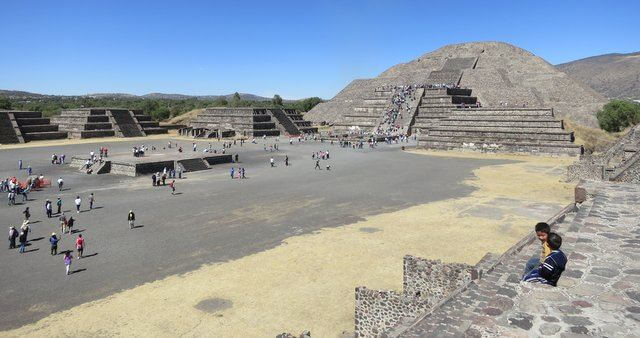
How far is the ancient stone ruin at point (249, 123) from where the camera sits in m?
64.6

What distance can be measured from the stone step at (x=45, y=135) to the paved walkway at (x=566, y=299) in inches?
2542

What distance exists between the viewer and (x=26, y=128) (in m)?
58.6

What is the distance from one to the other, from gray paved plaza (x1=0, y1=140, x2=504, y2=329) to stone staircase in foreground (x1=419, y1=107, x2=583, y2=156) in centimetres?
777

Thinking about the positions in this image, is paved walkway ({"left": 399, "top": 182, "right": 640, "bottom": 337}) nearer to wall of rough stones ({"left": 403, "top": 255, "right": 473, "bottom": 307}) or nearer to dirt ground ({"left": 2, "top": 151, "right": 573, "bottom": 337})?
wall of rough stones ({"left": 403, "top": 255, "right": 473, "bottom": 307})

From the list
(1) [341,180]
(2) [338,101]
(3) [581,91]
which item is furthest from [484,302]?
(2) [338,101]

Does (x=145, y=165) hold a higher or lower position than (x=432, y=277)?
lower

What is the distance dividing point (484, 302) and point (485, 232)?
10813mm

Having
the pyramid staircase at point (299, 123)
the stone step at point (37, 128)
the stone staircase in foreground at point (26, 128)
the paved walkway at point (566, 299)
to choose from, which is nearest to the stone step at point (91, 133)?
the stone staircase in foreground at point (26, 128)

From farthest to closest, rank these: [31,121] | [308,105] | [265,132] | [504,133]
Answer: [308,105] → [265,132] → [31,121] → [504,133]

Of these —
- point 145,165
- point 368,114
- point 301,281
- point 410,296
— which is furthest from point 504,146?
point 410,296

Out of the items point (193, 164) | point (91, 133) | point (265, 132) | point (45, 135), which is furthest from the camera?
point (265, 132)

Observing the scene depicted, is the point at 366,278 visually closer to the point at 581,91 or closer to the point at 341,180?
the point at 341,180

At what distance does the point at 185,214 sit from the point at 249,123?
150 feet

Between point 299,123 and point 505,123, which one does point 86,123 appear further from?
point 505,123
